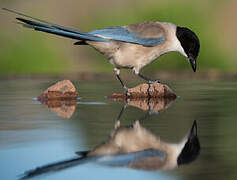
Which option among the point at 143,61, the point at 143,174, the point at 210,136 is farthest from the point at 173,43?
the point at 143,174

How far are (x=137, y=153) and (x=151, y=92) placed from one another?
3.83 m

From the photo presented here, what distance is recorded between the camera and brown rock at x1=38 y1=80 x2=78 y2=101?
731 centimetres

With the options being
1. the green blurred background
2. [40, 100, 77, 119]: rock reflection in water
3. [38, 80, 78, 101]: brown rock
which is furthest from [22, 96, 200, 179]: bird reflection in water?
the green blurred background

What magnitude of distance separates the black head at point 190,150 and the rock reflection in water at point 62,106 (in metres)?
1.62

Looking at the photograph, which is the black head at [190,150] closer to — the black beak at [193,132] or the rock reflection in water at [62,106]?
the black beak at [193,132]

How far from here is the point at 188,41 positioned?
24.1 ft

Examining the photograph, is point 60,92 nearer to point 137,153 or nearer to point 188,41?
point 188,41

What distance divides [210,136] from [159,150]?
0.69 m

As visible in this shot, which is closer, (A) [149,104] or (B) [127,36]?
(A) [149,104]

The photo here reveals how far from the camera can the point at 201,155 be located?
3488 millimetres

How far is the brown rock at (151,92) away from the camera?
727 cm

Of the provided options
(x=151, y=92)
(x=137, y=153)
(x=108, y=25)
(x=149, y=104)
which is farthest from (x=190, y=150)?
(x=108, y=25)

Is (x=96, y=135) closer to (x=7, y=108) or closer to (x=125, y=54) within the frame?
(x=7, y=108)

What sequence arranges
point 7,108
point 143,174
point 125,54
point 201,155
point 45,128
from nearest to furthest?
point 143,174 → point 201,155 → point 45,128 → point 7,108 → point 125,54
